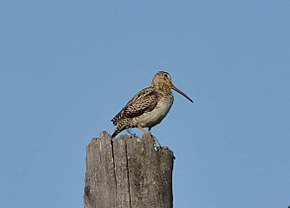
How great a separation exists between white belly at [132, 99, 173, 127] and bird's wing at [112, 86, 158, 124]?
8 cm

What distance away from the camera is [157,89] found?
13.0 m

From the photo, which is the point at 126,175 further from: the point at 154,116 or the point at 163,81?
the point at 163,81

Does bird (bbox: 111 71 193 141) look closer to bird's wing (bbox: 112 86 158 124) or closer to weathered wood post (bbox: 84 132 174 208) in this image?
bird's wing (bbox: 112 86 158 124)

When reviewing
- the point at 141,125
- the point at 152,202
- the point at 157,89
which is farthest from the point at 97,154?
the point at 157,89

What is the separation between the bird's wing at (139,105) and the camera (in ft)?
39.2

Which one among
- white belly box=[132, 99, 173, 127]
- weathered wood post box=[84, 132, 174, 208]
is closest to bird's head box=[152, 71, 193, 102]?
white belly box=[132, 99, 173, 127]

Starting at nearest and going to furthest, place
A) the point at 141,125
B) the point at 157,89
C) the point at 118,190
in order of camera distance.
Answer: the point at 118,190 < the point at 141,125 < the point at 157,89

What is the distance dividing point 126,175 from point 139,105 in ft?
22.1

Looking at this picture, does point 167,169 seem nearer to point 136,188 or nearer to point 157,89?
point 136,188

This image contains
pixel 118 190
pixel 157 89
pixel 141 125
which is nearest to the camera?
pixel 118 190

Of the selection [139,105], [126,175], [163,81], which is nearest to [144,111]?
[139,105]

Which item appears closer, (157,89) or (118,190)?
(118,190)

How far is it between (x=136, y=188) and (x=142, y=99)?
7.02 meters

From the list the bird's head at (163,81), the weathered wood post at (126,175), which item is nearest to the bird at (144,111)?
the bird's head at (163,81)
